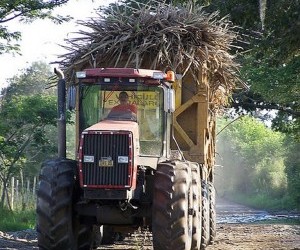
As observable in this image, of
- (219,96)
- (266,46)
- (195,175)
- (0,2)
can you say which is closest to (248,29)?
(266,46)

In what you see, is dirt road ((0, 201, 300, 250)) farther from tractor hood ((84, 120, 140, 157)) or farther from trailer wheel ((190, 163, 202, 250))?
tractor hood ((84, 120, 140, 157))

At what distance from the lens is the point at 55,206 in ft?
37.7

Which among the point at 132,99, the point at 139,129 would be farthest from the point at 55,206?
the point at 132,99

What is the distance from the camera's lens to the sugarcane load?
11312mm

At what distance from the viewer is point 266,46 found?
17641mm

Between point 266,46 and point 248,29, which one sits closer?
point 266,46

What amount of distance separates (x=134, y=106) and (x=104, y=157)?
1.65m

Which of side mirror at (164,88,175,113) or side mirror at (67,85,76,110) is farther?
side mirror at (164,88,175,113)

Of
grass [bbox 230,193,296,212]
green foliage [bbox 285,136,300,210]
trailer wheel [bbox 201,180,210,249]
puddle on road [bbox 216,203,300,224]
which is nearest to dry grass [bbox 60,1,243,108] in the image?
trailer wheel [bbox 201,180,210,249]

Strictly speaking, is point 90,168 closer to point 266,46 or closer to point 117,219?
point 117,219

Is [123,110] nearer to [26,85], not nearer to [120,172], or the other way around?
[120,172]

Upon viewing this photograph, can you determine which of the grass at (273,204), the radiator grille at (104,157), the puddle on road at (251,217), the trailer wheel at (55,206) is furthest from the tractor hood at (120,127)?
the grass at (273,204)

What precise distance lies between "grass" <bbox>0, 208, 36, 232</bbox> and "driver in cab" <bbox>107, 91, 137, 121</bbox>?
11.3 m

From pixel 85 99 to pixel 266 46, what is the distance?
20.3 feet
